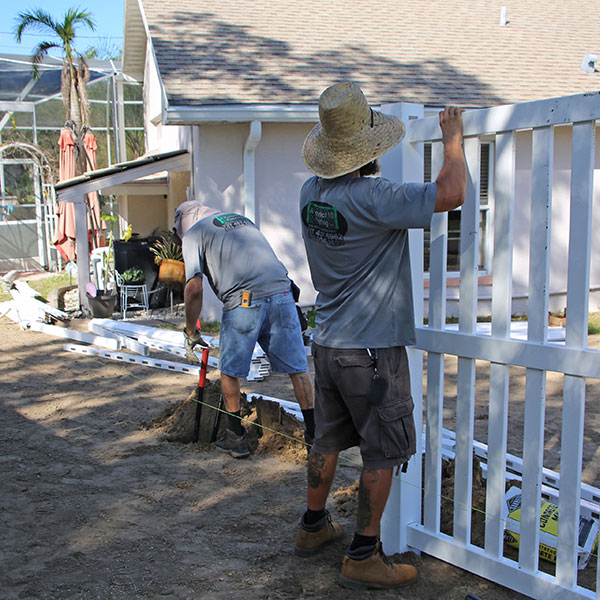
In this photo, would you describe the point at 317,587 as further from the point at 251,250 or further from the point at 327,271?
the point at 251,250

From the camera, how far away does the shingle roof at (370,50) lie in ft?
32.4

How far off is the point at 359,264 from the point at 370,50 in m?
9.39

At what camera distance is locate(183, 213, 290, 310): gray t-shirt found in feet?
15.4

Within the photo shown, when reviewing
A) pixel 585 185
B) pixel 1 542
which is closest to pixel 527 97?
pixel 585 185

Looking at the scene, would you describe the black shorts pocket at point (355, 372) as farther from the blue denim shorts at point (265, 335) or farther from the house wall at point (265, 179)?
the house wall at point (265, 179)

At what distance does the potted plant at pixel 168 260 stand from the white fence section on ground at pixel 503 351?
6.80 meters

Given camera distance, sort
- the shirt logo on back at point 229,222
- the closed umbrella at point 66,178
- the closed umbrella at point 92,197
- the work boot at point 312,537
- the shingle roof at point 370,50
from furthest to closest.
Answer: the closed umbrella at point 92,197, the closed umbrella at point 66,178, the shingle roof at point 370,50, the shirt logo on back at point 229,222, the work boot at point 312,537

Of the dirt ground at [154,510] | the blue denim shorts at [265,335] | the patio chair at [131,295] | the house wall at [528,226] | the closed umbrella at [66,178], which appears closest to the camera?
the dirt ground at [154,510]

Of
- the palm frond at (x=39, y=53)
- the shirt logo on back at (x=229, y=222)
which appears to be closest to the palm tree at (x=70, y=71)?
the palm frond at (x=39, y=53)

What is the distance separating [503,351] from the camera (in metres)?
2.87

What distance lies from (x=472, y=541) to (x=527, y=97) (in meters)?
8.90

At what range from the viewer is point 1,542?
3471 millimetres

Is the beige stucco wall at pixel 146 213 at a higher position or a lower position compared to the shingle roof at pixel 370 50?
lower

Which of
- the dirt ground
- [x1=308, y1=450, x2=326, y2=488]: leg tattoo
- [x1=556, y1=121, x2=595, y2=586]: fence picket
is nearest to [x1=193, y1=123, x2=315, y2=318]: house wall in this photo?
the dirt ground
